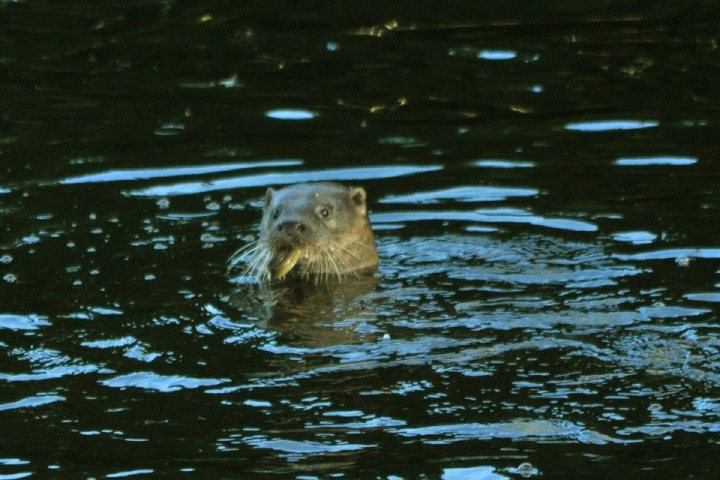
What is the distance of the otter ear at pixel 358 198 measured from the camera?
9.97 metres

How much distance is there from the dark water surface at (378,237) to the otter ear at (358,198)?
0.35 m

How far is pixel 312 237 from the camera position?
952 cm

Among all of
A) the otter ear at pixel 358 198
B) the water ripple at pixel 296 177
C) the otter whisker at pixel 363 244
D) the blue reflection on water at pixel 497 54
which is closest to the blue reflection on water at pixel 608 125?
the water ripple at pixel 296 177

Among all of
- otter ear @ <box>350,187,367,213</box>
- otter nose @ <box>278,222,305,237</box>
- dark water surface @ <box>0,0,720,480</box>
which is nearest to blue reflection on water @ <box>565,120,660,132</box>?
dark water surface @ <box>0,0,720,480</box>

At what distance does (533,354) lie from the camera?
7.51m

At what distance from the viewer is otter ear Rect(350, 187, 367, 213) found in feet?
32.7

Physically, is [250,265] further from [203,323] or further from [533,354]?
[533,354]

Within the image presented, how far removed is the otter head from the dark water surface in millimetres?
269

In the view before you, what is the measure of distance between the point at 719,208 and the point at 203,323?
3.41 m

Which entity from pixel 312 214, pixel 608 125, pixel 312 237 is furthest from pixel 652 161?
pixel 312 237

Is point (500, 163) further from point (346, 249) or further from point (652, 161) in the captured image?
point (346, 249)

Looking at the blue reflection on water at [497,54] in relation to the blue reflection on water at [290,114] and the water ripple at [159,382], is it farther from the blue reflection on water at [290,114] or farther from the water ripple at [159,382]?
→ the water ripple at [159,382]

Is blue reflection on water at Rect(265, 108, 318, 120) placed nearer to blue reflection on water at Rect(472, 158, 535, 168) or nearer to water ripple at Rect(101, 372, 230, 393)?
blue reflection on water at Rect(472, 158, 535, 168)

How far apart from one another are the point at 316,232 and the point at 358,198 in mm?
538
